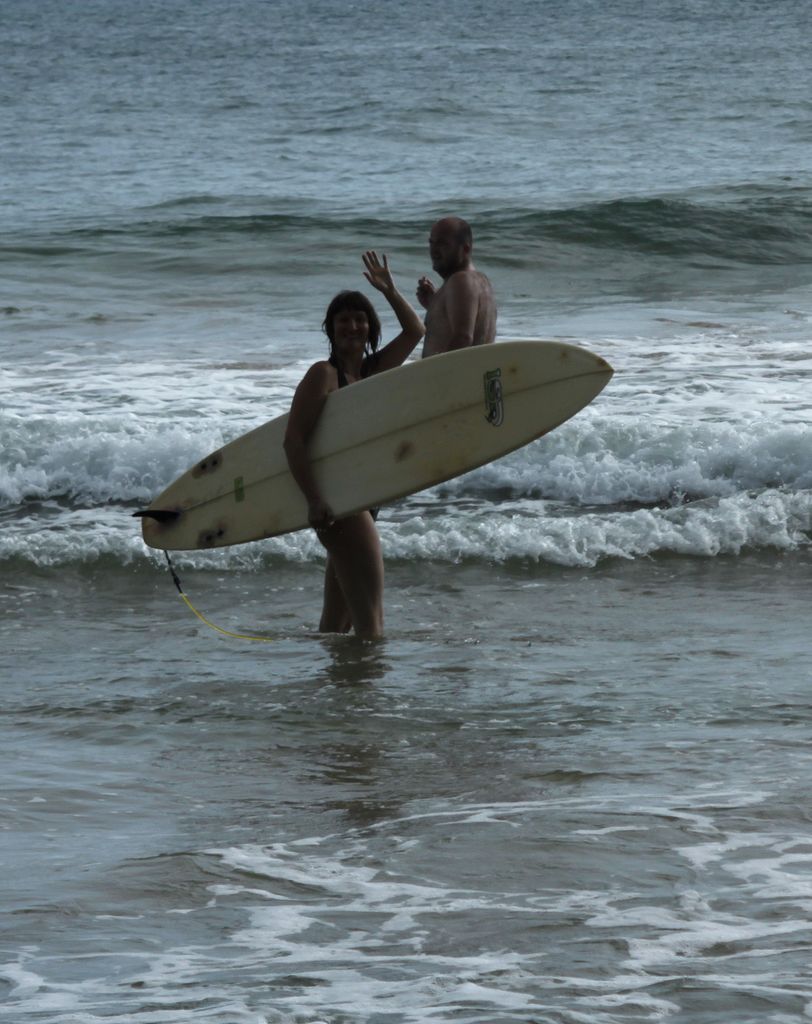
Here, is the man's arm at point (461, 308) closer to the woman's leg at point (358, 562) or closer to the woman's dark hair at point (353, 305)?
the woman's dark hair at point (353, 305)

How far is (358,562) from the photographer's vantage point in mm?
5457

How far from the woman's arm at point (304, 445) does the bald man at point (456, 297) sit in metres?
0.50

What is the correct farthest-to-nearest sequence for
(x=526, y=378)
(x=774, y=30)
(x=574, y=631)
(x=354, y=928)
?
(x=774, y=30) → (x=574, y=631) → (x=526, y=378) → (x=354, y=928)

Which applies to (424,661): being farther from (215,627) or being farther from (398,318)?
(398,318)

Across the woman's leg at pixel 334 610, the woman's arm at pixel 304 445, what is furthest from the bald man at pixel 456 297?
the woman's leg at pixel 334 610

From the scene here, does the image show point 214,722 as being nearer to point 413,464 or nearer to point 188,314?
point 413,464

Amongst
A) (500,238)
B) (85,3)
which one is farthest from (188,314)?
(85,3)

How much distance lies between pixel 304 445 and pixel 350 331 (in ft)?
1.67

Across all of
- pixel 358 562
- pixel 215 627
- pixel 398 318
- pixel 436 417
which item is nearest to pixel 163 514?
pixel 215 627

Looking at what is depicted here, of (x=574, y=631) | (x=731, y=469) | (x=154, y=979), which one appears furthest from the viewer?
(x=731, y=469)

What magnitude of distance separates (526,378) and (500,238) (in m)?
11.5

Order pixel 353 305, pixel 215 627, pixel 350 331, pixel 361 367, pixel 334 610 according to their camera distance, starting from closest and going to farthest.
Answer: pixel 353 305 < pixel 350 331 < pixel 361 367 < pixel 334 610 < pixel 215 627

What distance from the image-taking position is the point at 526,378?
554 centimetres

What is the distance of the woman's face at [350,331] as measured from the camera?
516cm
